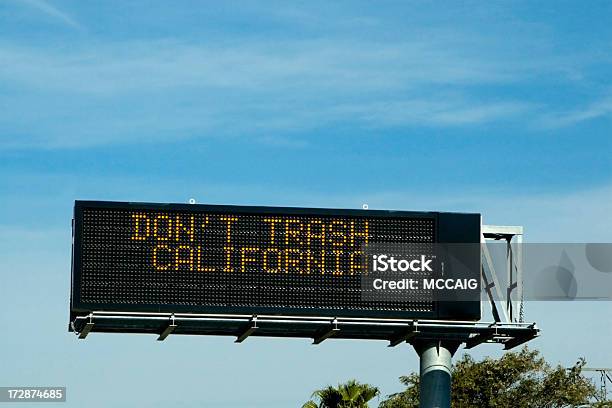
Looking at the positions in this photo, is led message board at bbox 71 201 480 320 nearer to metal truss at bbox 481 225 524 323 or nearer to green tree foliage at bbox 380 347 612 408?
metal truss at bbox 481 225 524 323

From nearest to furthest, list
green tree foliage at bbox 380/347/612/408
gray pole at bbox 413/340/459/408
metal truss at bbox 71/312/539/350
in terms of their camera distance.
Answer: metal truss at bbox 71/312/539/350
gray pole at bbox 413/340/459/408
green tree foliage at bbox 380/347/612/408

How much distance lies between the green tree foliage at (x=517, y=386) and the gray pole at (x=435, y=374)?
100ft

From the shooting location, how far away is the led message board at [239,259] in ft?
122

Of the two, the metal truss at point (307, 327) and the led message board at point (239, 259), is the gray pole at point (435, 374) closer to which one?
the metal truss at point (307, 327)

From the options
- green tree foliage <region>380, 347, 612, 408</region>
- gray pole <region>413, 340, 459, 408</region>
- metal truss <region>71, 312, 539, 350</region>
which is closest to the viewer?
metal truss <region>71, 312, 539, 350</region>

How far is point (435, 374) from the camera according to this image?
39.3m

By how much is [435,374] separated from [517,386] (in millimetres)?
32005

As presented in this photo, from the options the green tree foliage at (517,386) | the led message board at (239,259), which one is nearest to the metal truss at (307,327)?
the led message board at (239,259)

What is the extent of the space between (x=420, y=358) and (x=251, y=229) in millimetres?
6066

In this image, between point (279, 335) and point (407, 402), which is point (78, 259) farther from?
point (407, 402)

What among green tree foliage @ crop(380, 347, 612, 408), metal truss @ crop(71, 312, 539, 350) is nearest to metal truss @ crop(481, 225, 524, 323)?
metal truss @ crop(71, 312, 539, 350)

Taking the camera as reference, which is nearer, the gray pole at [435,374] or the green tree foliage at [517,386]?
the gray pole at [435,374]

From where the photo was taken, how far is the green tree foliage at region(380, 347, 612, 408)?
69625 millimetres

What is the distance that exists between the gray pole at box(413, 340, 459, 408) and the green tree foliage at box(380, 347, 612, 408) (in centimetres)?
3055
